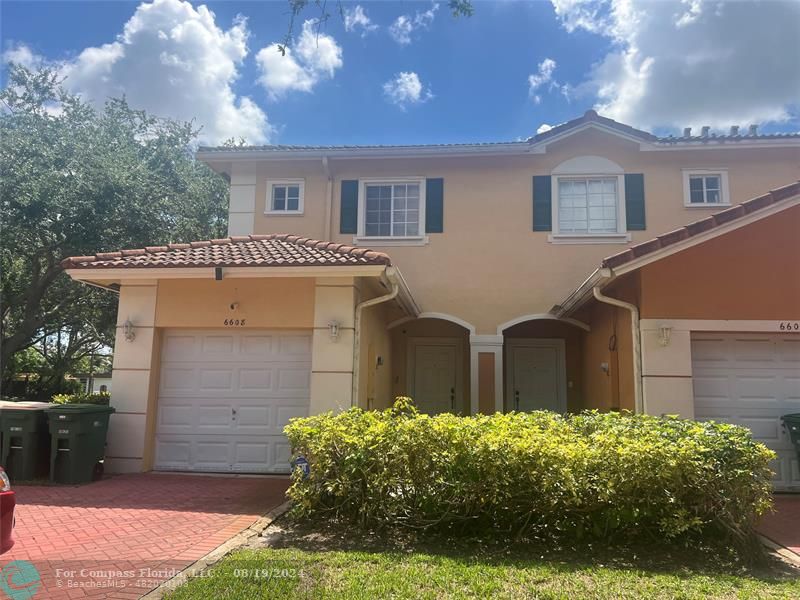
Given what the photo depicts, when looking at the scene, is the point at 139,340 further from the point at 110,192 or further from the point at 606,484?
the point at 110,192

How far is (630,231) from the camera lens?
12070 mm

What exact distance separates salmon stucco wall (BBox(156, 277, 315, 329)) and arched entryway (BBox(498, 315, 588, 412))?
6380 millimetres

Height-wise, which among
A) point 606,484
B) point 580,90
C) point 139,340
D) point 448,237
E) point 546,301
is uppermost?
point 580,90

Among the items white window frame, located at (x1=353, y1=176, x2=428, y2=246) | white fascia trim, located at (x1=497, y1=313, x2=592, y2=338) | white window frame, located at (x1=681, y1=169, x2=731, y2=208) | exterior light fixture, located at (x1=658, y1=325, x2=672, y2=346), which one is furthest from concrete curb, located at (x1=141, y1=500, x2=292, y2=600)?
white window frame, located at (x1=681, y1=169, x2=731, y2=208)

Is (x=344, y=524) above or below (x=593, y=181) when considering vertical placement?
below

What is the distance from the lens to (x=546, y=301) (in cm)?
1220

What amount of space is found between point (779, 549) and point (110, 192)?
58.1ft

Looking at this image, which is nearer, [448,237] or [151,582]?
[151,582]

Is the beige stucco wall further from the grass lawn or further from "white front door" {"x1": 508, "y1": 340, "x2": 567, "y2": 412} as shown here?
the grass lawn

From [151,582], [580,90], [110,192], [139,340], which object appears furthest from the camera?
[110,192]

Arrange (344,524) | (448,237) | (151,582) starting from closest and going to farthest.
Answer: (151,582) → (344,524) → (448,237)

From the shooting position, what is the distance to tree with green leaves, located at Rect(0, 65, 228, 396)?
52.5ft

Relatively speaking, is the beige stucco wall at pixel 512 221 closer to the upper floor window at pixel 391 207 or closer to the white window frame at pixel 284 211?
the upper floor window at pixel 391 207

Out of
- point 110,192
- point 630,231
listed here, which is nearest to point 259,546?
point 630,231
